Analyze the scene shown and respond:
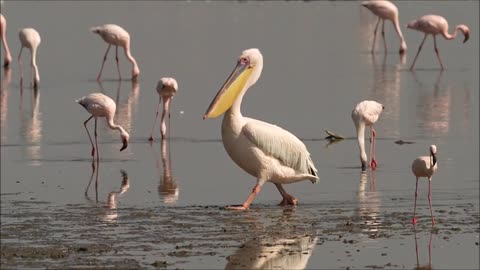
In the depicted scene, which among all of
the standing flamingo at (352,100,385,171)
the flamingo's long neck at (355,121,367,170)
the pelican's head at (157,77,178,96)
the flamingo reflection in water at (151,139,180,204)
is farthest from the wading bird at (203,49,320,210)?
the pelican's head at (157,77,178,96)

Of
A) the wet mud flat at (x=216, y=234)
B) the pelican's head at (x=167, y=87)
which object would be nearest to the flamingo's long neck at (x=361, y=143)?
the wet mud flat at (x=216, y=234)

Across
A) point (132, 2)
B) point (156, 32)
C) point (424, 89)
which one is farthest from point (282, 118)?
point (132, 2)

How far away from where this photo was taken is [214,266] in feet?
32.7

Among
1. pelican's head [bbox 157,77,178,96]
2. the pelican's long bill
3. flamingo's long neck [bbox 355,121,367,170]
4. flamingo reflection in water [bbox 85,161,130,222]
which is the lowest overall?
flamingo reflection in water [bbox 85,161,130,222]

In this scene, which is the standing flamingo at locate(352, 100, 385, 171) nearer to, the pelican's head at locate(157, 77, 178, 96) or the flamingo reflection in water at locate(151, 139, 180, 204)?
the flamingo reflection in water at locate(151, 139, 180, 204)

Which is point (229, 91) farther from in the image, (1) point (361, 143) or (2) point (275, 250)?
(1) point (361, 143)

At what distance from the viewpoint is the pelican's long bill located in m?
13.0

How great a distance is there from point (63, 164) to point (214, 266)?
6.27 metres

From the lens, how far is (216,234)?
37.2 ft

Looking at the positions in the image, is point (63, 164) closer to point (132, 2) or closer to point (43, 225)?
point (43, 225)

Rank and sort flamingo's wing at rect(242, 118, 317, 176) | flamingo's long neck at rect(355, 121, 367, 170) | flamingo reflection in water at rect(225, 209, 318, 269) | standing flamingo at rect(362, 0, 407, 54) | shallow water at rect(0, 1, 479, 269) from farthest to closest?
1. standing flamingo at rect(362, 0, 407, 54)
2. flamingo's long neck at rect(355, 121, 367, 170)
3. flamingo's wing at rect(242, 118, 317, 176)
4. shallow water at rect(0, 1, 479, 269)
5. flamingo reflection in water at rect(225, 209, 318, 269)

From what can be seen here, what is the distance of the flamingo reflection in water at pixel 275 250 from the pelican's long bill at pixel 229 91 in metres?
1.66

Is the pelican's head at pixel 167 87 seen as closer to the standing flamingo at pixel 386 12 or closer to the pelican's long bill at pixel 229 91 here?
the pelican's long bill at pixel 229 91

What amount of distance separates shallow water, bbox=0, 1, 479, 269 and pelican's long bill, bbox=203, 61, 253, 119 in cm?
95
